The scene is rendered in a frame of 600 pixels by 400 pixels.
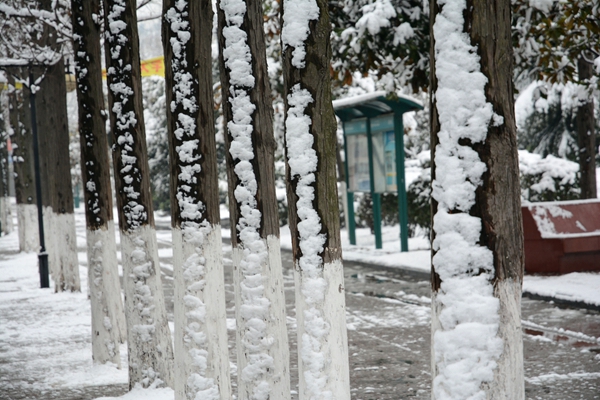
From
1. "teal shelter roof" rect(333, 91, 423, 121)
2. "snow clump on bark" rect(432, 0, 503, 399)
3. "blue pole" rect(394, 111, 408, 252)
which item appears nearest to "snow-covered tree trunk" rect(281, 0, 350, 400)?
"snow clump on bark" rect(432, 0, 503, 399)

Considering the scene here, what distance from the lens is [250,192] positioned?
17.5 feet

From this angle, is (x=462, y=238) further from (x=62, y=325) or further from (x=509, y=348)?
(x=62, y=325)

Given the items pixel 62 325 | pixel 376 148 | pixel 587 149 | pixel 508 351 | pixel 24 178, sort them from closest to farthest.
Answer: pixel 508 351 → pixel 62 325 → pixel 587 149 → pixel 376 148 → pixel 24 178

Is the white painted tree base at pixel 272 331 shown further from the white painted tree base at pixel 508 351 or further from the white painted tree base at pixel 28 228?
the white painted tree base at pixel 28 228

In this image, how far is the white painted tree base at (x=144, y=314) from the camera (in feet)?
22.9

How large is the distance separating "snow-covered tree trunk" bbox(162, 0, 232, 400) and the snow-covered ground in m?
1.26

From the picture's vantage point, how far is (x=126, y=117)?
6.97 meters

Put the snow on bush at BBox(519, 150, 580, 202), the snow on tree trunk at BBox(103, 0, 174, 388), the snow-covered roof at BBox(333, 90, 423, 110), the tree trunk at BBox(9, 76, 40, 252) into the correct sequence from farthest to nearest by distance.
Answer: the tree trunk at BBox(9, 76, 40, 252), the snow on bush at BBox(519, 150, 580, 202), the snow-covered roof at BBox(333, 90, 423, 110), the snow on tree trunk at BBox(103, 0, 174, 388)

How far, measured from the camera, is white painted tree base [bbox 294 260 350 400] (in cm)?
458

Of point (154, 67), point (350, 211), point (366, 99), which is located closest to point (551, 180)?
point (366, 99)

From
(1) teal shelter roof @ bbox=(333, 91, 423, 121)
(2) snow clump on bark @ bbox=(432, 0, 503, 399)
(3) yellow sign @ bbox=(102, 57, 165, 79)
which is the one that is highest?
(3) yellow sign @ bbox=(102, 57, 165, 79)

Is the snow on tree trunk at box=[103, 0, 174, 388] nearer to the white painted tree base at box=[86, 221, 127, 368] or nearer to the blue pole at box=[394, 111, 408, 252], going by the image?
the white painted tree base at box=[86, 221, 127, 368]

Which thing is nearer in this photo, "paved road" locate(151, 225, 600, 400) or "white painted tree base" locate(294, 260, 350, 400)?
"white painted tree base" locate(294, 260, 350, 400)

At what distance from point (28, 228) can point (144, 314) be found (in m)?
19.4
